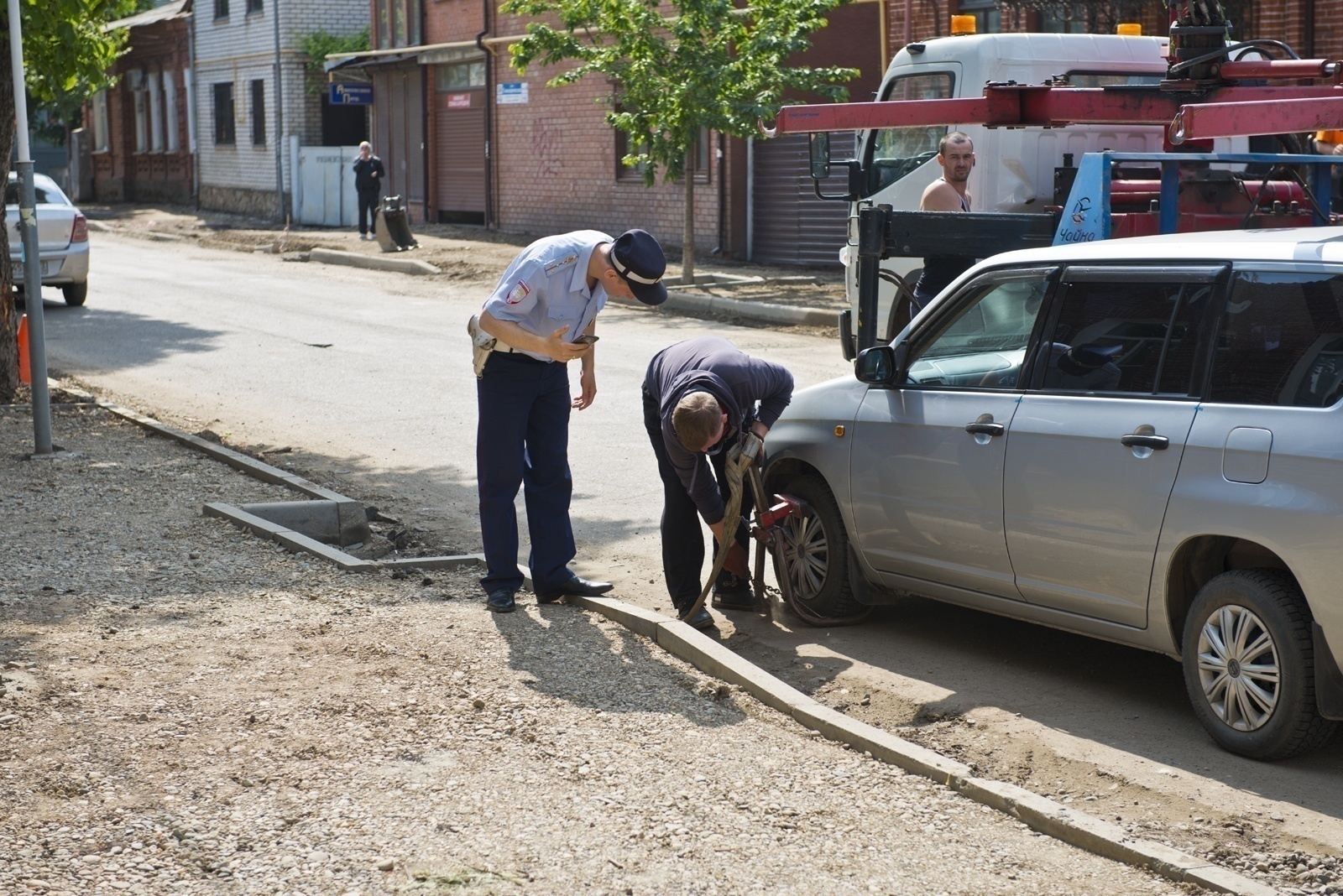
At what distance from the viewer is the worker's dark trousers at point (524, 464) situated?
6.32 meters

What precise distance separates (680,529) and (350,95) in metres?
32.4

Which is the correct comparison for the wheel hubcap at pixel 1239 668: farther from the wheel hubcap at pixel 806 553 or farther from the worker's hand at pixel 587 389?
the worker's hand at pixel 587 389

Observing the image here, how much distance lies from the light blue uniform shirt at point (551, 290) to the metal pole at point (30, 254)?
416cm

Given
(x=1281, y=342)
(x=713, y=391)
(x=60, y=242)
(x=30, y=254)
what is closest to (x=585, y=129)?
(x=60, y=242)

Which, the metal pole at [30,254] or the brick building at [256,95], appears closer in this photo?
the metal pole at [30,254]

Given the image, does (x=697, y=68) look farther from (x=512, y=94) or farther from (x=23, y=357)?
(x=512, y=94)

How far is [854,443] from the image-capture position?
6180mm

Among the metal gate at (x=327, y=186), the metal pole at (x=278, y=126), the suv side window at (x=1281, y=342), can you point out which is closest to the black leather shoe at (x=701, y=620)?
the suv side window at (x=1281, y=342)

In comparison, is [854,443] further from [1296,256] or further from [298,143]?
[298,143]

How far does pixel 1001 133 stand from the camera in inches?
451

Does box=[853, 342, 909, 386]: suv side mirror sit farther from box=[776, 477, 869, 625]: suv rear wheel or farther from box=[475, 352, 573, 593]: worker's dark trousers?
box=[475, 352, 573, 593]: worker's dark trousers

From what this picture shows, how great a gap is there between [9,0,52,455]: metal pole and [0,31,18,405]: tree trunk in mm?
1843

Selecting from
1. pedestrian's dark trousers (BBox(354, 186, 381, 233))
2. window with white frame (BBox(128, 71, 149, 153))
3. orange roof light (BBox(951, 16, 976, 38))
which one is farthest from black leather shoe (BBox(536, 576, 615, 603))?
window with white frame (BBox(128, 71, 149, 153))

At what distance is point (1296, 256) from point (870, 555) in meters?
2.05
